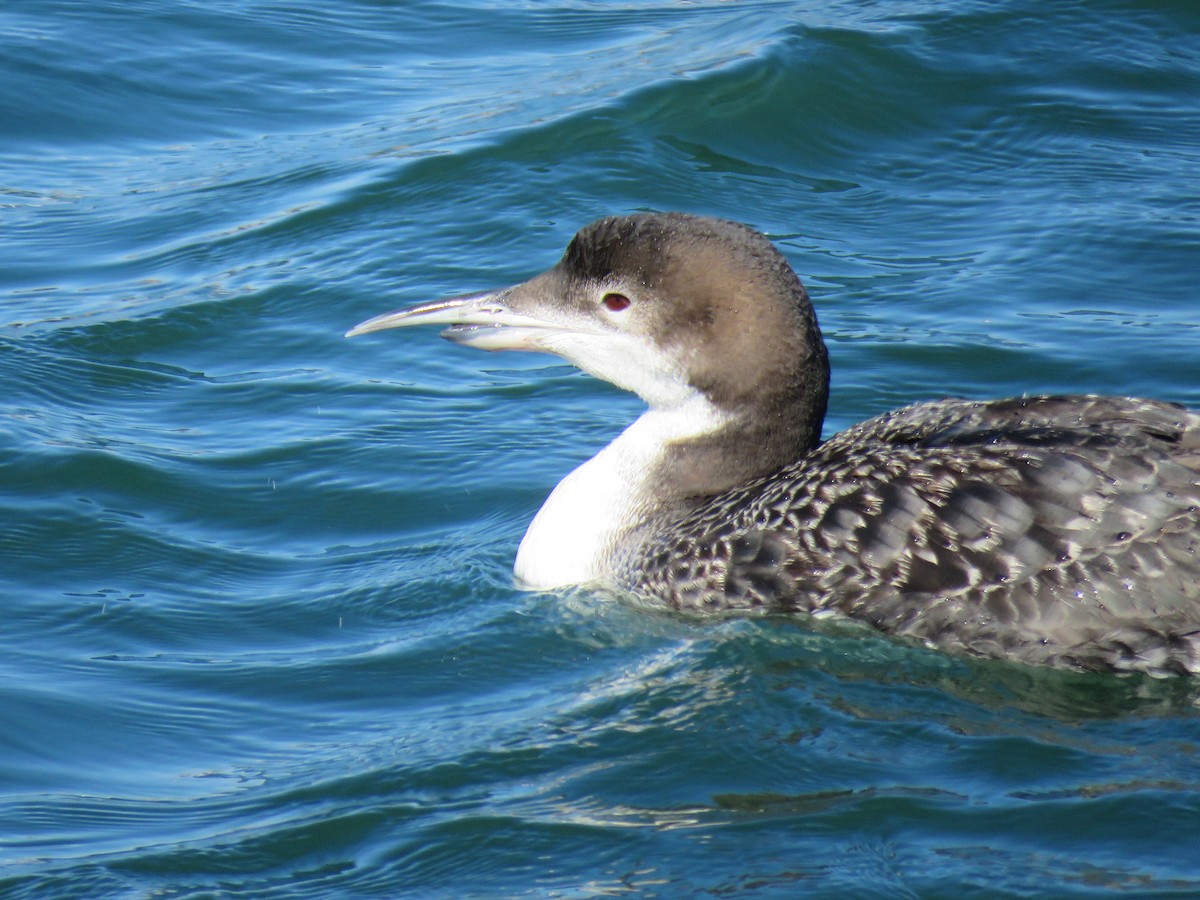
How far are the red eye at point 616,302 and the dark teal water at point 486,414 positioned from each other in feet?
3.09

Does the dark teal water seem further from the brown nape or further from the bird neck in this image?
the brown nape

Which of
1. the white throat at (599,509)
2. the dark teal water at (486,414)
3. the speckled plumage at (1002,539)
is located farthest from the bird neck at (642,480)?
the speckled plumage at (1002,539)

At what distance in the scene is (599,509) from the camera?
6.18 meters

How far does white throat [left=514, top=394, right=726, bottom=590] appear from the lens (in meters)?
6.12

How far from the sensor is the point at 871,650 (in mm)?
5383

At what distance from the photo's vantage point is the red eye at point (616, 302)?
5902mm

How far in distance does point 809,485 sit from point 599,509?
Result: 870 mm

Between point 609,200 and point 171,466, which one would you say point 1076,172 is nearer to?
point 609,200

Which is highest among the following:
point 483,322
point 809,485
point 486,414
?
point 483,322

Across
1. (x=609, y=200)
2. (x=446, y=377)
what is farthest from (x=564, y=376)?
(x=609, y=200)

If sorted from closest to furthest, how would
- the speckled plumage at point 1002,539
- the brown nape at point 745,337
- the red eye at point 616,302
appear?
the speckled plumage at point 1002,539
the brown nape at point 745,337
the red eye at point 616,302

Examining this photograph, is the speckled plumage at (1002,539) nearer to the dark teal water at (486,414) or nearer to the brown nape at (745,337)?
the dark teal water at (486,414)

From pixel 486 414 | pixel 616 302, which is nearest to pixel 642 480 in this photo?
pixel 616 302

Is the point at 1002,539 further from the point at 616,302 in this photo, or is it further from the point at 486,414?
the point at 486,414
